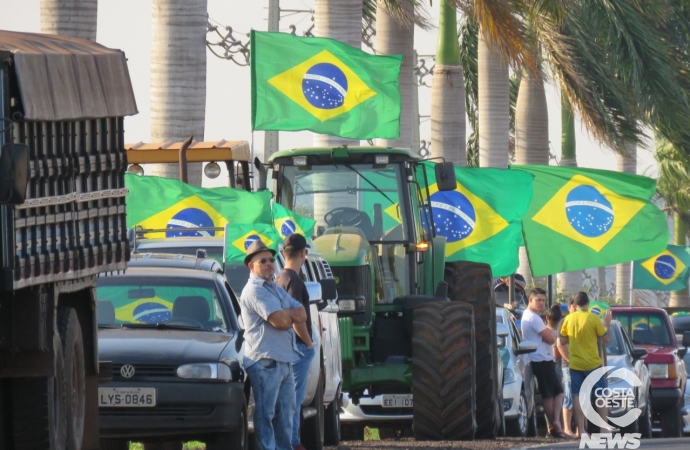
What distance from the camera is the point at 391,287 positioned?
1584 cm

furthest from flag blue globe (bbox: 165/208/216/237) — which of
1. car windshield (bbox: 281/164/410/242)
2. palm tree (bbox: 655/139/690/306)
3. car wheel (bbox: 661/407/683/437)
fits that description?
palm tree (bbox: 655/139/690/306)

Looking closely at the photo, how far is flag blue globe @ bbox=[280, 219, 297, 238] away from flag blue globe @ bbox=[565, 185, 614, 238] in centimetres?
791

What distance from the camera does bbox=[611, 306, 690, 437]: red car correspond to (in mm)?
23625

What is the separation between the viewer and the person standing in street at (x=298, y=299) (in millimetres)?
11766

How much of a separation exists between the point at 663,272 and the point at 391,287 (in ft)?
83.5

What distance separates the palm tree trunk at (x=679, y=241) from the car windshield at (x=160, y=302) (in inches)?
1409

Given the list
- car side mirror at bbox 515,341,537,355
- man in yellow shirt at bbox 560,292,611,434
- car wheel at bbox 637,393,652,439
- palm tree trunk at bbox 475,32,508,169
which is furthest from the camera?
palm tree trunk at bbox 475,32,508,169

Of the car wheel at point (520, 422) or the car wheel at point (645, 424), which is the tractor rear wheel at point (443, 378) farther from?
the car wheel at point (645, 424)

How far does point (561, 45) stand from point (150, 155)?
972 cm

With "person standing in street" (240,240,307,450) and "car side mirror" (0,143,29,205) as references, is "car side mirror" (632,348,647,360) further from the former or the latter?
"car side mirror" (0,143,29,205)

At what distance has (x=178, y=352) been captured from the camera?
1143 cm

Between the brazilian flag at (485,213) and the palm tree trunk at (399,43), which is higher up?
the palm tree trunk at (399,43)

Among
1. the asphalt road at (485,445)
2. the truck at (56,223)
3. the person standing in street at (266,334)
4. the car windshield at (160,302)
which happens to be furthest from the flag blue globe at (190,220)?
the truck at (56,223)

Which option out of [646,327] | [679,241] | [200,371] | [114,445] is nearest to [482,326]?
[114,445]
